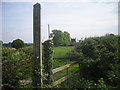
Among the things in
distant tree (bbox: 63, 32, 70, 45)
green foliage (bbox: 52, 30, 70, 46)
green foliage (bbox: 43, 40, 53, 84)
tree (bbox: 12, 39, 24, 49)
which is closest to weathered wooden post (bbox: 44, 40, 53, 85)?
green foliage (bbox: 43, 40, 53, 84)

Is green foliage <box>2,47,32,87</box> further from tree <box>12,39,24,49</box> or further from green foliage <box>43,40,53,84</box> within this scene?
tree <box>12,39,24,49</box>

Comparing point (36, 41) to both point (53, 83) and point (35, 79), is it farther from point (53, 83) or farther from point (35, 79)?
point (53, 83)

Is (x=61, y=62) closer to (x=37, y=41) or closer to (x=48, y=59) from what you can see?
(x=48, y=59)

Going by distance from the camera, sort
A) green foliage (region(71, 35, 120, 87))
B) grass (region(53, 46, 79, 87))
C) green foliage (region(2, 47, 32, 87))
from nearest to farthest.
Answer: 1. green foliage (region(2, 47, 32, 87))
2. grass (region(53, 46, 79, 87))
3. green foliage (region(71, 35, 120, 87))

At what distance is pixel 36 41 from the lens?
2781mm

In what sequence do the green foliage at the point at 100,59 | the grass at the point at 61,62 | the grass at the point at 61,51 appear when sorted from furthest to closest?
the grass at the point at 61,51
the green foliage at the point at 100,59
the grass at the point at 61,62

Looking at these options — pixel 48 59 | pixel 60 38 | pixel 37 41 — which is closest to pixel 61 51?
pixel 60 38

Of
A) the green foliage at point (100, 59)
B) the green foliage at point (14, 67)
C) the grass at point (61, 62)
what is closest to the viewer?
the green foliage at point (14, 67)

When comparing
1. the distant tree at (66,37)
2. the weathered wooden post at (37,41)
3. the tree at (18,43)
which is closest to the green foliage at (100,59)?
the distant tree at (66,37)

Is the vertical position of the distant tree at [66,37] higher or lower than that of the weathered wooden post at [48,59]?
higher

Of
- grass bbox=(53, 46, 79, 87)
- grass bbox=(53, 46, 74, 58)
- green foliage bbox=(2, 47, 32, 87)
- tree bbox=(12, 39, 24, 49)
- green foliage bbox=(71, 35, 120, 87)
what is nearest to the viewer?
green foliage bbox=(2, 47, 32, 87)

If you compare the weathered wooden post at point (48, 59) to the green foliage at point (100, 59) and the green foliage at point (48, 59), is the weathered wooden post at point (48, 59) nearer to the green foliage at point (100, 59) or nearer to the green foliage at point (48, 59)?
the green foliage at point (48, 59)

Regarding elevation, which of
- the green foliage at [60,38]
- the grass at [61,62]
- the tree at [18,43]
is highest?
the green foliage at [60,38]

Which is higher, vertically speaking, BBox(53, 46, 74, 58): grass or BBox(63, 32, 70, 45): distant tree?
BBox(63, 32, 70, 45): distant tree
